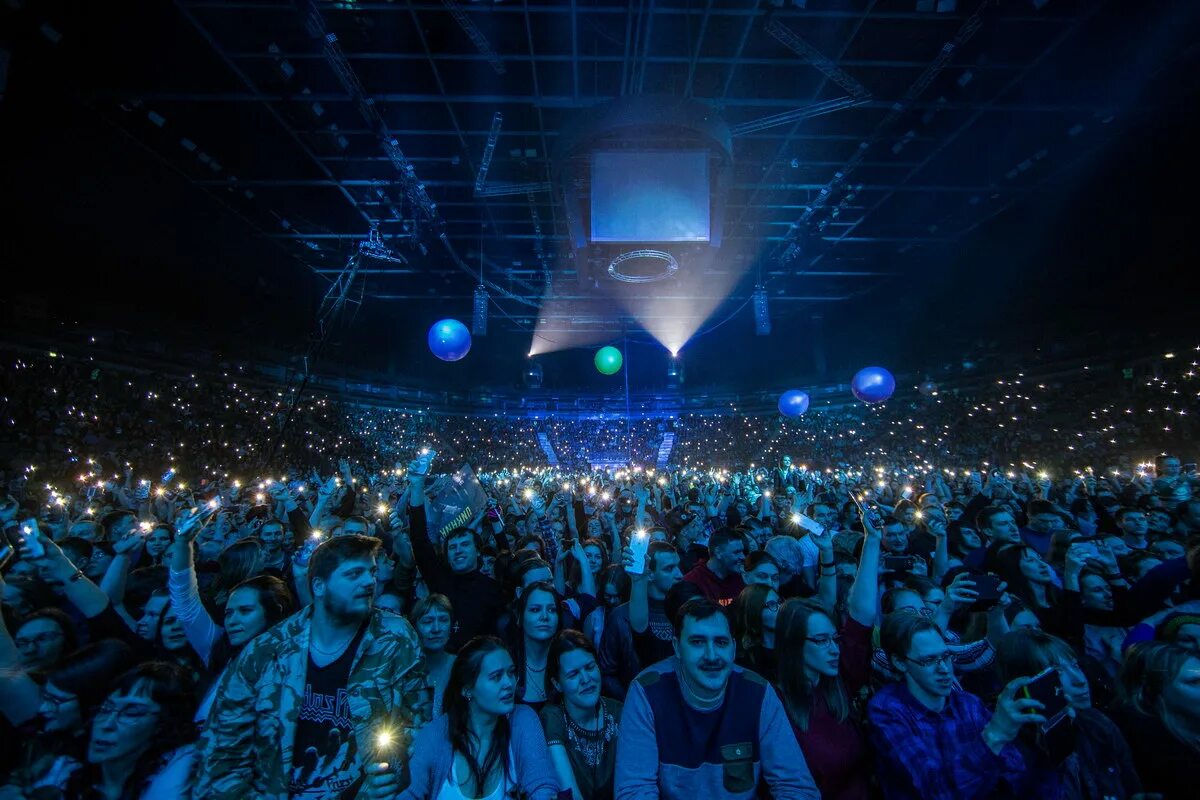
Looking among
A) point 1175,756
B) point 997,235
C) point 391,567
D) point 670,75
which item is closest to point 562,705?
point 1175,756

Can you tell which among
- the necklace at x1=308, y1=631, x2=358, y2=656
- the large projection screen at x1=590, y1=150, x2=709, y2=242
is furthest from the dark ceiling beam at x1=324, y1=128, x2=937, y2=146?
the necklace at x1=308, y1=631, x2=358, y2=656

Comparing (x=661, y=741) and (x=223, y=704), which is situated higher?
(x=223, y=704)

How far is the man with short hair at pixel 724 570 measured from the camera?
4.08m

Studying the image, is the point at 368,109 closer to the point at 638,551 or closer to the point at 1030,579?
the point at 638,551

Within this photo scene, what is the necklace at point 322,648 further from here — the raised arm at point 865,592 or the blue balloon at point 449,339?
the blue balloon at point 449,339

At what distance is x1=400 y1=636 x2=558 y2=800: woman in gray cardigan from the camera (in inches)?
76.9

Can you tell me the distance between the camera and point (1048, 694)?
186cm

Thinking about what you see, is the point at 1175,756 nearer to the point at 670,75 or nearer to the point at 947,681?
the point at 947,681

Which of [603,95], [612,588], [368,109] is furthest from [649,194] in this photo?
[612,588]

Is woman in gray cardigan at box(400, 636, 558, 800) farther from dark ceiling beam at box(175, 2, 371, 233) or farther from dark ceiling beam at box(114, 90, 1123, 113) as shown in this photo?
dark ceiling beam at box(175, 2, 371, 233)

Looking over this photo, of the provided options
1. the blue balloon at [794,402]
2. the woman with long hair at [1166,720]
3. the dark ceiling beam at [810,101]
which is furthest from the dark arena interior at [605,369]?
the blue balloon at [794,402]

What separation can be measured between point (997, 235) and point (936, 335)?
4245 mm

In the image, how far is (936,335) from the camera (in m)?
14.7

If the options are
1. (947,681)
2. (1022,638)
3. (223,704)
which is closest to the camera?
(223,704)
